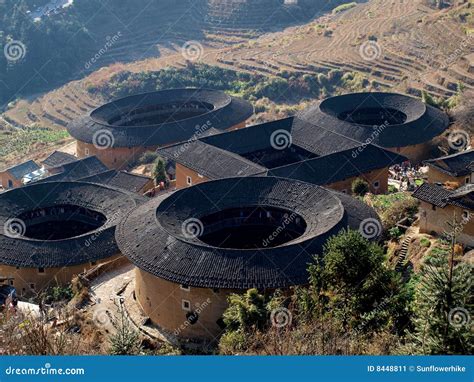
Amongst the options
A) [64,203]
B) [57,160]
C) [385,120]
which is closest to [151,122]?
[57,160]

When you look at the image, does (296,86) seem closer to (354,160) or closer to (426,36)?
(426,36)

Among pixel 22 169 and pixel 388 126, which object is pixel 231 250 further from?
pixel 22 169

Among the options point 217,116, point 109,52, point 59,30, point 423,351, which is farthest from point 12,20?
point 423,351

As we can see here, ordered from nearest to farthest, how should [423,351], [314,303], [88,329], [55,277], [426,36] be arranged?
[423,351] → [314,303] → [88,329] → [55,277] → [426,36]

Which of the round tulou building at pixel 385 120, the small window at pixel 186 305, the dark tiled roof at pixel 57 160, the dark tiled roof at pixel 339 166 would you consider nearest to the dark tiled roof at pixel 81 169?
the dark tiled roof at pixel 57 160

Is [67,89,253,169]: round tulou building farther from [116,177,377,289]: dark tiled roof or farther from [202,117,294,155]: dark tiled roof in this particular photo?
[116,177,377,289]: dark tiled roof
